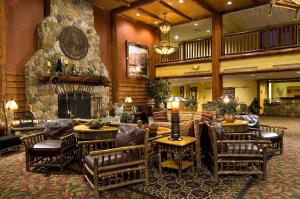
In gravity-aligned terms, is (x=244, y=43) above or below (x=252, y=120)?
above

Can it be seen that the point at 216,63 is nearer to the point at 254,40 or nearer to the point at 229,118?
the point at 254,40

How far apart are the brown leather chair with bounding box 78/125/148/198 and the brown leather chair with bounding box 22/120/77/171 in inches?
34.4

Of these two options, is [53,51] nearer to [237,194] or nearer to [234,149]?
[234,149]

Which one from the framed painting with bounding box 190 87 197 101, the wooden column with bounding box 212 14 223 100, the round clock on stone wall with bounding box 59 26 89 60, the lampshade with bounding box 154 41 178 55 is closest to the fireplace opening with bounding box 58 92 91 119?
the round clock on stone wall with bounding box 59 26 89 60

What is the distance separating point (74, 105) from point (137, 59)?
405 cm

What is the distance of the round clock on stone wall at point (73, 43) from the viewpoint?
773 cm

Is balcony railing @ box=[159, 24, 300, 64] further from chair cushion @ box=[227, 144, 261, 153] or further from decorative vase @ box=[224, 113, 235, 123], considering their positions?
chair cushion @ box=[227, 144, 261, 153]

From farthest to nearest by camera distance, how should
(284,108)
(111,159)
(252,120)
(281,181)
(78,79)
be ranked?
(284,108) < (78,79) < (252,120) < (281,181) < (111,159)

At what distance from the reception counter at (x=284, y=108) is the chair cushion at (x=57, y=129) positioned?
13.8m

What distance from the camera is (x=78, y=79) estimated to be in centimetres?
787

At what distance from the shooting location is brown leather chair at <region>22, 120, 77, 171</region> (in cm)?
399

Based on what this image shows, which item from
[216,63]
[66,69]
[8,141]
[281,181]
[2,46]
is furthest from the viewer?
[216,63]

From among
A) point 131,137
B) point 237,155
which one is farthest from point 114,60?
point 237,155

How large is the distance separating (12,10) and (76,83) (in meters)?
2.84
